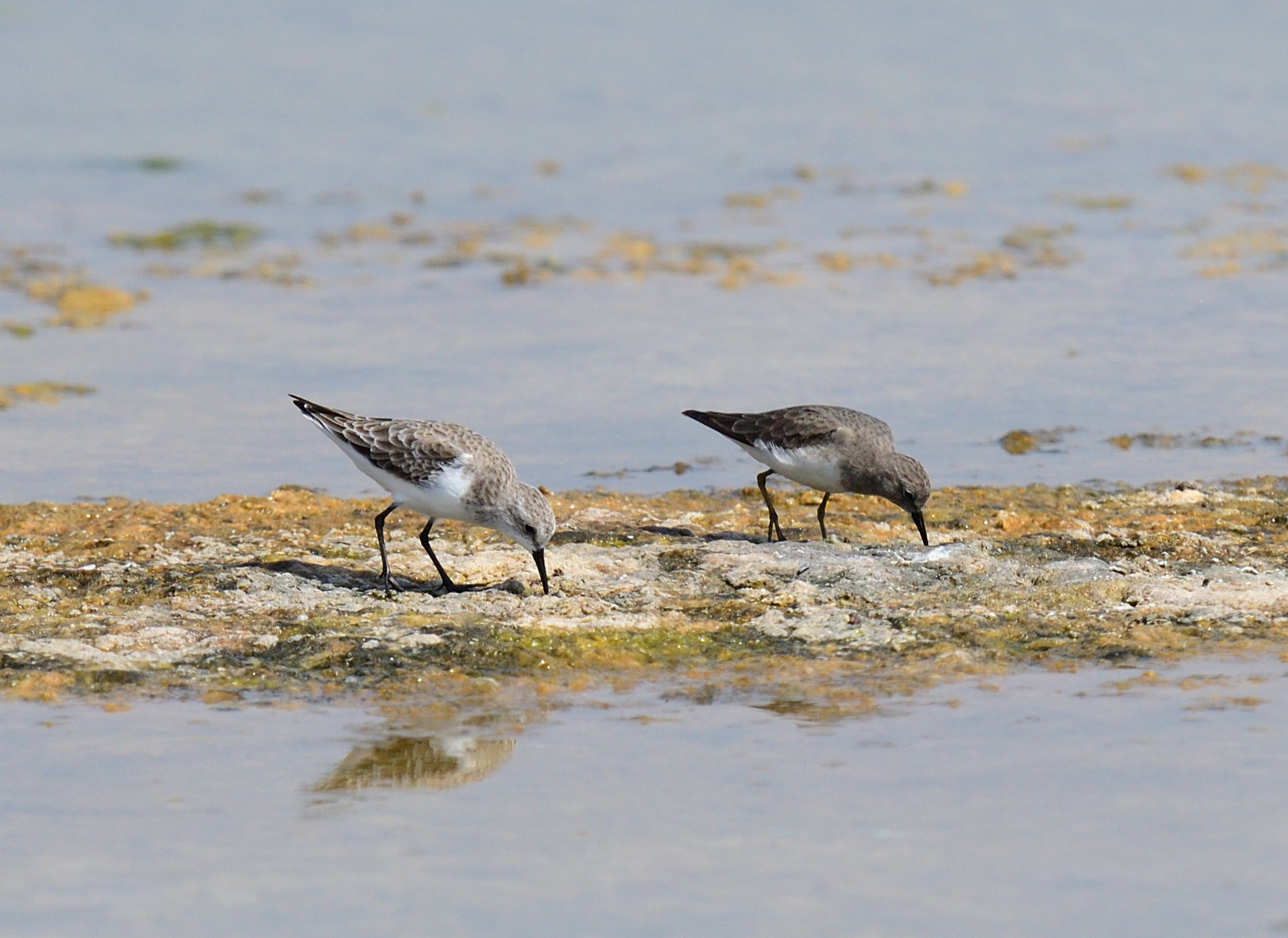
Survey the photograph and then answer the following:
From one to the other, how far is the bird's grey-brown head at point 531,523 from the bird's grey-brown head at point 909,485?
1.82 metres

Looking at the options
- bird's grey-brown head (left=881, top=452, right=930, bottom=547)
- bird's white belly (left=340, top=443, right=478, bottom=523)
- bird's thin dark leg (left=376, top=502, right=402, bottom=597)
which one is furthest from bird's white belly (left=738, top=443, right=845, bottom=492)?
bird's thin dark leg (left=376, top=502, right=402, bottom=597)

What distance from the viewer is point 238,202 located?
17.8m

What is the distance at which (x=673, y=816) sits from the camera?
5.50 meters

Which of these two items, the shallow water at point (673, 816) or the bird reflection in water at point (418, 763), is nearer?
the shallow water at point (673, 816)

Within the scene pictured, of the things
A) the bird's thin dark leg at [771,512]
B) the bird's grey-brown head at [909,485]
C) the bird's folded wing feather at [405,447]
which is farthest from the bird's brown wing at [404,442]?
the bird's grey-brown head at [909,485]

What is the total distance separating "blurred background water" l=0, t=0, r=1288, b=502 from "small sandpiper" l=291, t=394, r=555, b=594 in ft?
6.45

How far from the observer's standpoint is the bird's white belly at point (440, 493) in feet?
26.1

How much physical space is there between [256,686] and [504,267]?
8.84 meters

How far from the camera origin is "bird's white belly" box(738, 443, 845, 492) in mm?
8922

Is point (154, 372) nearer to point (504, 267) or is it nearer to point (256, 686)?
point (504, 267)

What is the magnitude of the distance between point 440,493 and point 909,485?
7.54 ft

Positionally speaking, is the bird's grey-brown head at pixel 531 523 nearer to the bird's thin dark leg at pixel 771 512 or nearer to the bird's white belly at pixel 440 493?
the bird's white belly at pixel 440 493

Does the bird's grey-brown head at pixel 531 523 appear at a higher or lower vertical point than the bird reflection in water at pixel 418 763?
higher

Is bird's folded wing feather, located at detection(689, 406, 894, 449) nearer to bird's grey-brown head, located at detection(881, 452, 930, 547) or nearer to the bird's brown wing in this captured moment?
bird's grey-brown head, located at detection(881, 452, 930, 547)
